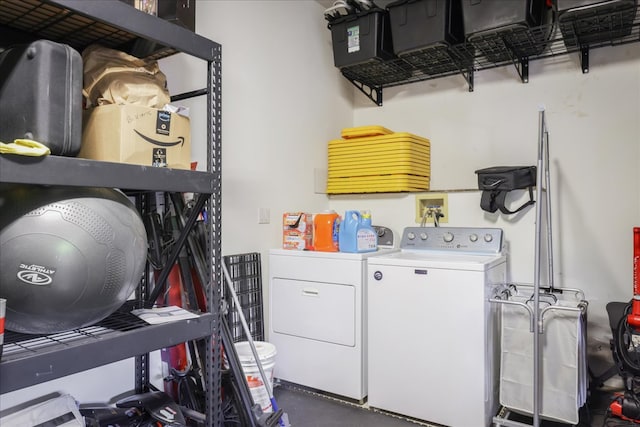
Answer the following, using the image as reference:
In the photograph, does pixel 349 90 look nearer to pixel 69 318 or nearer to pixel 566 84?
pixel 566 84

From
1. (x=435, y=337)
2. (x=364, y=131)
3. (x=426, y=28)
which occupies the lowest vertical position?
(x=435, y=337)

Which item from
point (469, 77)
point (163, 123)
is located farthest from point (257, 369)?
point (469, 77)

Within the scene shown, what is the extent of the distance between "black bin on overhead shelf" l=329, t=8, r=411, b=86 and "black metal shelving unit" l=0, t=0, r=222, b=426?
146 centimetres

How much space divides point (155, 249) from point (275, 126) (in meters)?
1.27

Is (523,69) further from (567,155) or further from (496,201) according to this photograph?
(496,201)

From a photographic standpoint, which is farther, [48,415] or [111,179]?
[48,415]

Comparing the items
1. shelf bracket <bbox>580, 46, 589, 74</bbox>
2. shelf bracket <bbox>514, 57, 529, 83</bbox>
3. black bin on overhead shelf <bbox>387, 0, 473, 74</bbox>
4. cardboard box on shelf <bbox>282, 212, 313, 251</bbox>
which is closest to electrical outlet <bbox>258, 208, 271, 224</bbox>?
cardboard box on shelf <bbox>282, 212, 313, 251</bbox>

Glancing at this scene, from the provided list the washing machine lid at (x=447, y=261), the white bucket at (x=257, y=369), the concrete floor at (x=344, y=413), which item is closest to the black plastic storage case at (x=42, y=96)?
the white bucket at (x=257, y=369)

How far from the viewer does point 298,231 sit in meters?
2.68

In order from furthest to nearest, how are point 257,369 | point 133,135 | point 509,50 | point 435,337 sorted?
point 509,50, point 435,337, point 257,369, point 133,135

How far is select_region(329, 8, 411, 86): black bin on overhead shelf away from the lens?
2.73 m

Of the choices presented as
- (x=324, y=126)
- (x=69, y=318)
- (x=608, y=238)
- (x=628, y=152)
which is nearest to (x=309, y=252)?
(x=324, y=126)

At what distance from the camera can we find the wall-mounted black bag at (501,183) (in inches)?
101

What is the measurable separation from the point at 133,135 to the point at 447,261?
1586mm
